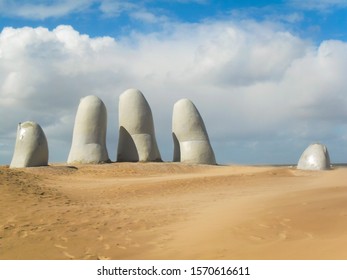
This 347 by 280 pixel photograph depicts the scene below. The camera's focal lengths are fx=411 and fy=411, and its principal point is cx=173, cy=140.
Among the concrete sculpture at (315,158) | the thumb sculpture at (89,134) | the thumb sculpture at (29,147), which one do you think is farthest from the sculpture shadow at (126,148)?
the concrete sculpture at (315,158)

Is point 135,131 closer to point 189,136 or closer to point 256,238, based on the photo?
point 189,136

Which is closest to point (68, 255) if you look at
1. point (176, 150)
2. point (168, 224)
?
point (168, 224)

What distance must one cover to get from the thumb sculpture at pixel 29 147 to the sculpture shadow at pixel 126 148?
4789mm

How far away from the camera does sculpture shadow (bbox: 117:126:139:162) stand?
76.8 feet

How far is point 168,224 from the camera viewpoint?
7367mm

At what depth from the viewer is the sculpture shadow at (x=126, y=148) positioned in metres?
23.4

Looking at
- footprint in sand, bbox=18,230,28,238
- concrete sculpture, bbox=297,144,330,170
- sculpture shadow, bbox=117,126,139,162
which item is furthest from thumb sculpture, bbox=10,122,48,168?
concrete sculpture, bbox=297,144,330,170

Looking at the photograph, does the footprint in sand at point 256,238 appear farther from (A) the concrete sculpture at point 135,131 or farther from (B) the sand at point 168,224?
(A) the concrete sculpture at point 135,131

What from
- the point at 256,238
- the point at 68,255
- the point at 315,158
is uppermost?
the point at 315,158

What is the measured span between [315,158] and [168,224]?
17.4 m

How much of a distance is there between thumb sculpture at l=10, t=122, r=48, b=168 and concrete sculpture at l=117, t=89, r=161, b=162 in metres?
4.89

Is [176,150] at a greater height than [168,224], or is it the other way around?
[176,150]

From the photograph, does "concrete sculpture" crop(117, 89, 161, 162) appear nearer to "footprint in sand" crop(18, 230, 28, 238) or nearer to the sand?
the sand
